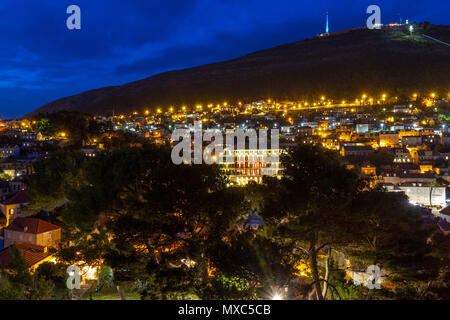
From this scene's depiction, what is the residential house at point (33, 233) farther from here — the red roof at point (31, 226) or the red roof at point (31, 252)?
the red roof at point (31, 252)

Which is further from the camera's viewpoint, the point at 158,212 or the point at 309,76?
the point at 309,76

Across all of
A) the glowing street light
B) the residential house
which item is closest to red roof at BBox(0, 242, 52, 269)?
the residential house

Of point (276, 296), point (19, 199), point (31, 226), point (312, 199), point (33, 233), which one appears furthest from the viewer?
point (19, 199)

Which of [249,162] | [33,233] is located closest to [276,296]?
[33,233]

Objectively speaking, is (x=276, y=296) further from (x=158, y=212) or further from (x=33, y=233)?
(x=33, y=233)

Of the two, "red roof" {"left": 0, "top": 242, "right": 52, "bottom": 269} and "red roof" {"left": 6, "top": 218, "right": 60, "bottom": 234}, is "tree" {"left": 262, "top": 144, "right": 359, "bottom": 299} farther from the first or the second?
"red roof" {"left": 6, "top": 218, "right": 60, "bottom": 234}

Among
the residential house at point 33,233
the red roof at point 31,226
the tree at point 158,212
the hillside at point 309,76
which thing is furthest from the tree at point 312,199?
the hillside at point 309,76
